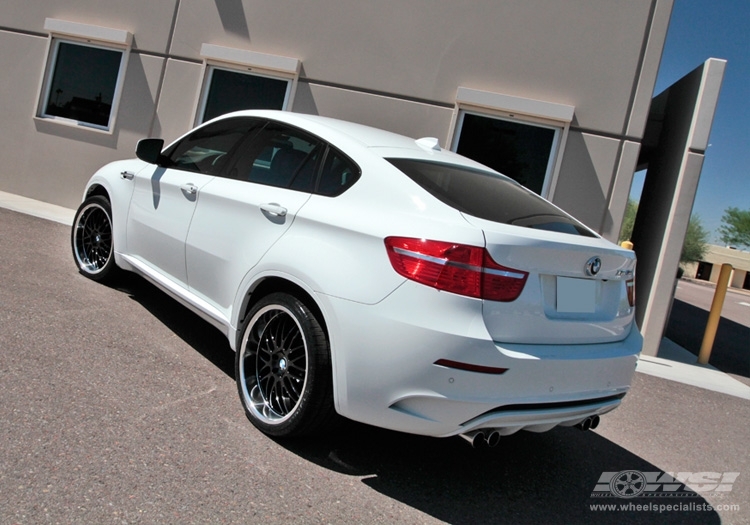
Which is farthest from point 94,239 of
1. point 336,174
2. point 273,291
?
point 336,174

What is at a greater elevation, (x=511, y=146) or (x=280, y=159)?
(x=511, y=146)

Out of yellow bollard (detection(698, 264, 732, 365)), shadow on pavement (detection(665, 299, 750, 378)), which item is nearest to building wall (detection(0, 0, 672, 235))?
yellow bollard (detection(698, 264, 732, 365))

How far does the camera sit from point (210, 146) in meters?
4.39

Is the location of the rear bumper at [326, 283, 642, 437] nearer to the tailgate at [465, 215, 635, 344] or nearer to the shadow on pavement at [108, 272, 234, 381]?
the tailgate at [465, 215, 635, 344]

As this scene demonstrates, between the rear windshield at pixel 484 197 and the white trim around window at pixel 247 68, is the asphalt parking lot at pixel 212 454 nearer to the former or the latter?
the rear windshield at pixel 484 197

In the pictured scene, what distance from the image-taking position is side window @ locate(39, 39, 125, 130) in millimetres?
9633

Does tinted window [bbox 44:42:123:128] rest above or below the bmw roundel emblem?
above

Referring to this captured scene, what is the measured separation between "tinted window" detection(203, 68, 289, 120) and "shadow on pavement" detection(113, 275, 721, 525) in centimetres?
571

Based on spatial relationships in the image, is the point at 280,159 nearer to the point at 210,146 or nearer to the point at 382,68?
the point at 210,146

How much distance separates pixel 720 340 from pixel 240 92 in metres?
8.76

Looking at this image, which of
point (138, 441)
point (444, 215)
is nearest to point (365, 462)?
point (138, 441)

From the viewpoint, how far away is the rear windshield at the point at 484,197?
2.99 m

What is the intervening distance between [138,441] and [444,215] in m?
1.74

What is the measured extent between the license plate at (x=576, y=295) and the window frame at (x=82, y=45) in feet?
27.3
